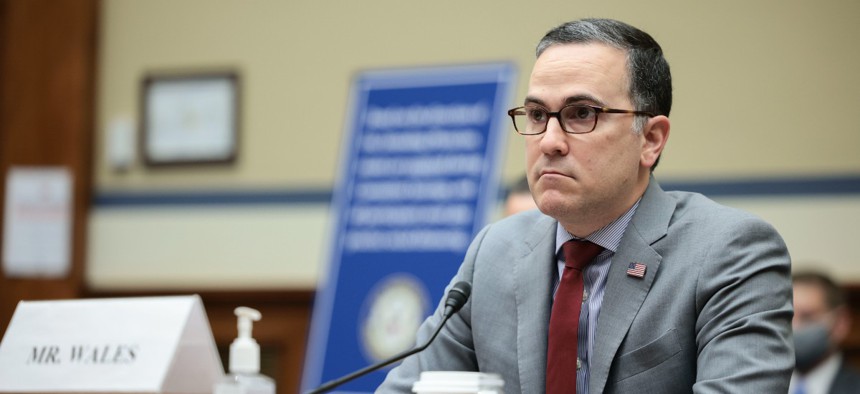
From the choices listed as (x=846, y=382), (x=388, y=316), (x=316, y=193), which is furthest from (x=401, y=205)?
(x=846, y=382)

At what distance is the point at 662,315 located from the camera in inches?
78.7

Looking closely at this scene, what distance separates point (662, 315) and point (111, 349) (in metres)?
0.91

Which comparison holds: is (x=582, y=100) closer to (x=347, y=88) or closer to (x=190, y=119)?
(x=347, y=88)

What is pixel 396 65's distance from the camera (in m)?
5.40

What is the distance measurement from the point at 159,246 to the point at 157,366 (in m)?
4.14

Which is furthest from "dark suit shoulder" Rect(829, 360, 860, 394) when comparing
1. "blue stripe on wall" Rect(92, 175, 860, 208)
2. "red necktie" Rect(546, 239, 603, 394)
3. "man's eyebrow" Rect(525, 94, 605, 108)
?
"man's eyebrow" Rect(525, 94, 605, 108)

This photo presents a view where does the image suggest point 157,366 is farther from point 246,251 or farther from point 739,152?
point 246,251

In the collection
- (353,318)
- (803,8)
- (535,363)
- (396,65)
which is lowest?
(353,318)

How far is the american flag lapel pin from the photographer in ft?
6.70

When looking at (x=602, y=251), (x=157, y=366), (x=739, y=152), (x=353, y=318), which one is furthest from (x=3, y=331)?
(x=739, y=152)

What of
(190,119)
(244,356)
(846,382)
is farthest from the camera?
(190,119)

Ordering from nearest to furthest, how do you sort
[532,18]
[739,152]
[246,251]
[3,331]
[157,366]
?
[157,366], [3,331], [739,152], [532,18], [246,251]

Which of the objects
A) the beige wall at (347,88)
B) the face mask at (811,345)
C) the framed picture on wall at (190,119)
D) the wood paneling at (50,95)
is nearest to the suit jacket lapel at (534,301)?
the face mask at (811,345)

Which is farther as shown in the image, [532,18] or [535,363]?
[532,18]
